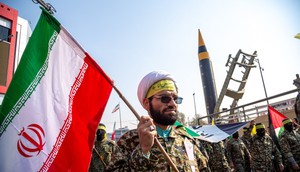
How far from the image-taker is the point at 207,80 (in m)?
23.2

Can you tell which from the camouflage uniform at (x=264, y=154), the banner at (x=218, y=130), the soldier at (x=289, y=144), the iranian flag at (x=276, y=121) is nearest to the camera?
the soldier at (x=289, y=144)

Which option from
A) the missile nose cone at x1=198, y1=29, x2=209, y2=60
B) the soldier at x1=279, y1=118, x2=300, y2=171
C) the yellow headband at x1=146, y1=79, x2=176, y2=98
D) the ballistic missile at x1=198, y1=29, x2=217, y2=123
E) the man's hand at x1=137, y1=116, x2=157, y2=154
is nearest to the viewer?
the man's hand at x1=137, y1=116, x2=157, y2=154

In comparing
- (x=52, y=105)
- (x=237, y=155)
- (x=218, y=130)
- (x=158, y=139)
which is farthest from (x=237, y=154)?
(x=52, y=105)

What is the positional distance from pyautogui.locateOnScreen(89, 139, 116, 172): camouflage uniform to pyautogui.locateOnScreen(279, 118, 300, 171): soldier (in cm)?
481

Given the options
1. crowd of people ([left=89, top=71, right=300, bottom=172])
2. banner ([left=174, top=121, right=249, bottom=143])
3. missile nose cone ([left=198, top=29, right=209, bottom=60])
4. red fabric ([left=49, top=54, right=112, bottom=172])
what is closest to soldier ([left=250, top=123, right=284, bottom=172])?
banner ([left=174, top=121, right=249, bottom=143])

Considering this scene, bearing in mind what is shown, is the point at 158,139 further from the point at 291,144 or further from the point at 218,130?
the point at 291,144

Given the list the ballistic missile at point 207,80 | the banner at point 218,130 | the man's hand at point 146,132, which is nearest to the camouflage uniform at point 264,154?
the banner at point 218,130

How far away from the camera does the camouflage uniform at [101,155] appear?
563cm

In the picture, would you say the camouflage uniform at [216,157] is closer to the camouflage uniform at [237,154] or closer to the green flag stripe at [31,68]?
the camouflage uniform at [237,154]

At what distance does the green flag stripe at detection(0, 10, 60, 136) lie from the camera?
2.00 m

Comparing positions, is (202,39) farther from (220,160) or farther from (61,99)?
(61,99)

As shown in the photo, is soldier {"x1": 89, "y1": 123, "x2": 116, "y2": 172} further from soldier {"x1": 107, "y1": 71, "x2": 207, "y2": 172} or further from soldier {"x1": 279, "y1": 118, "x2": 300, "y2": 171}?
soldier {"x1": 279, "y1": 118, "x2": 300, "y2": 171}

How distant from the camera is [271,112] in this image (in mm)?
6648

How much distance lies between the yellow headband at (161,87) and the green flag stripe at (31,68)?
108cm
